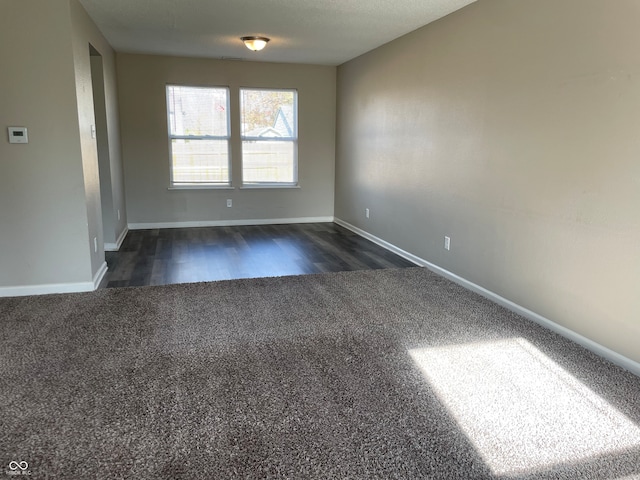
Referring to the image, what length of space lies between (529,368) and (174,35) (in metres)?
4.72

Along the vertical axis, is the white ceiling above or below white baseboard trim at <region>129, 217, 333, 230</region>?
above

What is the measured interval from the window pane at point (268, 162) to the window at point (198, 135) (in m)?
0.30

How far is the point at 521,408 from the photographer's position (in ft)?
6.98

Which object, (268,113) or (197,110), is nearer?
(197,110)

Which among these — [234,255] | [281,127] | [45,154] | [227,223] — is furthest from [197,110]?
[45,154]

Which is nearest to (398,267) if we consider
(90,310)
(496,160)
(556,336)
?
(496,160)

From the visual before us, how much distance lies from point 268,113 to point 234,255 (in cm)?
271

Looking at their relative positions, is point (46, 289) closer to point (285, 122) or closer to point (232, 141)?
point (232, 141)

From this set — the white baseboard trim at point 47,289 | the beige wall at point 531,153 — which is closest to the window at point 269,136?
the beige wall at point 531,153

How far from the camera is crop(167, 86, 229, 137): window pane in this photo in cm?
634

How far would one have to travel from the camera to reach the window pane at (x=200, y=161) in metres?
6.52

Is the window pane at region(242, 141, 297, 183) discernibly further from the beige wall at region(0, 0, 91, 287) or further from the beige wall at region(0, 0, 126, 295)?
the beige wall at region(0, 0, 91, 287)

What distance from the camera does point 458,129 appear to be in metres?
3.94

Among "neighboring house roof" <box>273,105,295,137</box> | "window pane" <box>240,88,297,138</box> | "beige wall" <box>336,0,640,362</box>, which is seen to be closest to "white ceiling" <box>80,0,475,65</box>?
"beige wall" <box>336,0,640,362</box>
